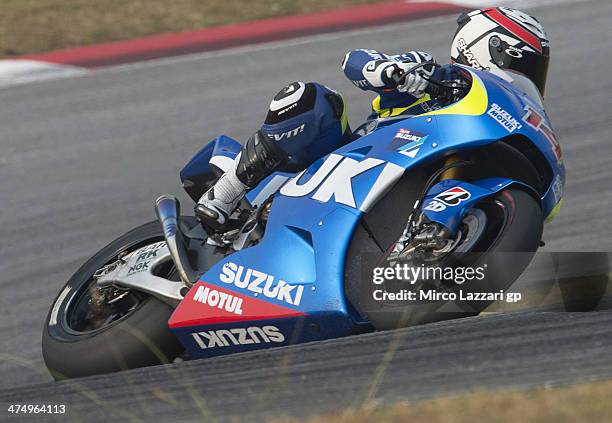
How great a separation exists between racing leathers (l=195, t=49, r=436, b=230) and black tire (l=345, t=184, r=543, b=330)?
1.58 ft

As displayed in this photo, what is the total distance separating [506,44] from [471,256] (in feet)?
4.06

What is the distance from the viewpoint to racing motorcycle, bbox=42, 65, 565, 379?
3.90 meters

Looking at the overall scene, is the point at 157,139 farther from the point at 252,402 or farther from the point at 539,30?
the point at 252,402

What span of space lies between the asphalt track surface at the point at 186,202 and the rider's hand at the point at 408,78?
41.4 inches

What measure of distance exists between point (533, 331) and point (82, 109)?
626cm

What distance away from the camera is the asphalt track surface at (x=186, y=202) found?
3.08 meters

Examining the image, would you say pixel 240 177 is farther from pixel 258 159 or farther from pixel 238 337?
pixel 238 337

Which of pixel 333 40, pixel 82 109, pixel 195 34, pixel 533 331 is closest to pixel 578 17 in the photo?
pixel 333 40

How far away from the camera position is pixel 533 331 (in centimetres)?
332

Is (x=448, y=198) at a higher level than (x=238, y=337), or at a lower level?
higher

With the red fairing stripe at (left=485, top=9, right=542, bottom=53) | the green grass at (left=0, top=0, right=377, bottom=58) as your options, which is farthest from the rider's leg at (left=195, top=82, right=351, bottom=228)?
the green grass at (left=0, top=0, right=377, bottom=58)

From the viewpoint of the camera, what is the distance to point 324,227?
13.6 feet

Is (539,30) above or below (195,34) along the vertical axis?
above

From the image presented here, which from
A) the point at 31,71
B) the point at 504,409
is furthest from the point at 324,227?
the point at 31,71
